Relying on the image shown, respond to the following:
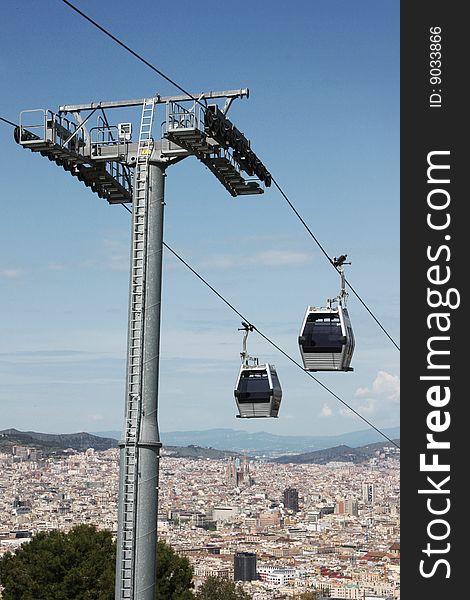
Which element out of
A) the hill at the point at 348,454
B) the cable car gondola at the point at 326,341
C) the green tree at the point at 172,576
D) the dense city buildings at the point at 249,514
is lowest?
the dense city buildings at the point at 249,514

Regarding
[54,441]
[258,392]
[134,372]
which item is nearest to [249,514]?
[54,441]

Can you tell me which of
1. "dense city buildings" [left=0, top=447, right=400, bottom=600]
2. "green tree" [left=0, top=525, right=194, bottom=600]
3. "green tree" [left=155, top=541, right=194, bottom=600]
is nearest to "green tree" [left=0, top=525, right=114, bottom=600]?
"green tree" [left=0, top=525, right=194, bottom=600]

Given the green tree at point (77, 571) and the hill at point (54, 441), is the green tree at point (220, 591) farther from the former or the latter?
the hill at point (54, 441)

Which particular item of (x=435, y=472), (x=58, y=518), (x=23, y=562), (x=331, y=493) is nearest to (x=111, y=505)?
(x=58, y=518)

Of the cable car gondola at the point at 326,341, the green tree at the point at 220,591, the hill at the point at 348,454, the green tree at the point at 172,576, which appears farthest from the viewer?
the hill at the point at 348,454

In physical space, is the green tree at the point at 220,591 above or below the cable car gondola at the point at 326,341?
below

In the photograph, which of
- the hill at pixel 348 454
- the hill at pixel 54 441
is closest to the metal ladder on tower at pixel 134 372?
the hill at pixel 54 441

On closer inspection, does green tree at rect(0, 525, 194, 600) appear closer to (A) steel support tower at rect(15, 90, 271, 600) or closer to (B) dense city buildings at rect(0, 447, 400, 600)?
(A) steel support tower at rect(15, 90, 271, 600)
